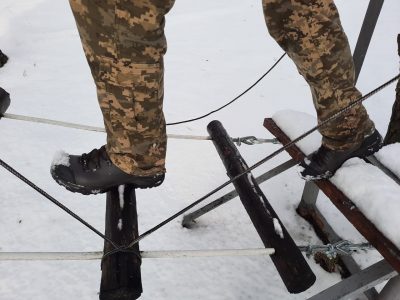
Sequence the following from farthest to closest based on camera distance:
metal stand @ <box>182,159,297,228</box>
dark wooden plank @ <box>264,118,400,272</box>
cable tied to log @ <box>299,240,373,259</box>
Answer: metal stand @ <box>182,159,297,228</box> < cable tied to log @ <box>299,240,373,259</box> < dark wooden plank @ <box>264,118,400,272</box>

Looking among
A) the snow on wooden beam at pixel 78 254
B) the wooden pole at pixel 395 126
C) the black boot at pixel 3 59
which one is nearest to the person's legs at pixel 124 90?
the snow on wooden beam at pixel 78 254

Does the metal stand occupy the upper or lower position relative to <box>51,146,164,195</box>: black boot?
lower

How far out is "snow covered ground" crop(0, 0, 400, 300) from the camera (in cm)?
168

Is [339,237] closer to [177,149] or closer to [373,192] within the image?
[373,192]

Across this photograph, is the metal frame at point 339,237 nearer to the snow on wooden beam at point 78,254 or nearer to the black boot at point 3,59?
the snow on wooden beam at point 78,254

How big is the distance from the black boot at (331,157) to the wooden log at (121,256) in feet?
1.90

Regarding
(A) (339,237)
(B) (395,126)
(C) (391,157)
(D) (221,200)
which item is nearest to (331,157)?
(C) (391,157)

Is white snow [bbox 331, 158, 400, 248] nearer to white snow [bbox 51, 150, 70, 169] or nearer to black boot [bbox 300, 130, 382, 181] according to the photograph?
black boot [bbox 300, 130, 382, 181]

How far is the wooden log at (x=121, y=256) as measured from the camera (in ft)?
2.72

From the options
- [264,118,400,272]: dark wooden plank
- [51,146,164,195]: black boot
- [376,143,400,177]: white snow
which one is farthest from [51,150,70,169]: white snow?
[376,143,400,177]: white snow

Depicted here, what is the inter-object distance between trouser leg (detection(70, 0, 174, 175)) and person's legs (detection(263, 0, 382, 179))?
41cm

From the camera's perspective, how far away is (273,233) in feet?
3.45

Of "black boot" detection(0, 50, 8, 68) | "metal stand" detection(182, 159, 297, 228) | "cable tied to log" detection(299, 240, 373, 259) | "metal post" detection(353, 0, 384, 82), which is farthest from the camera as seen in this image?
"black boot" detection(0, 50, 8, 68)

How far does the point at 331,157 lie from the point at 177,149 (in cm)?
142
